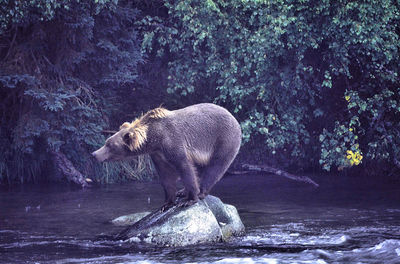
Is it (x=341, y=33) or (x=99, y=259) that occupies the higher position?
(x=341, y=33)

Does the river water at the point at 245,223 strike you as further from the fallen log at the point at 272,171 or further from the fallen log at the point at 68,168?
the fallen log at the point at 68,168

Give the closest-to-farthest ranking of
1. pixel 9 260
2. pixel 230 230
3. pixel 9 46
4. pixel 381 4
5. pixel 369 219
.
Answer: pixel 9 260, pixel 230 230, pixel 369 219, pixel 381 4, pixel 9 46

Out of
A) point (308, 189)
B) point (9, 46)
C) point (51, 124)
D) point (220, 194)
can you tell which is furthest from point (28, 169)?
A: point (308, 189)

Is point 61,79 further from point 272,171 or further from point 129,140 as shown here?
point 129,140

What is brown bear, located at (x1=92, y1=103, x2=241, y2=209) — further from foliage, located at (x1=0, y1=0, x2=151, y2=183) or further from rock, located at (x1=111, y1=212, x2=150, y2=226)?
foliage, located at (x1=0, y1=0, x2=151, y2=183)

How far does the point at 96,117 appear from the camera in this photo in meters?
14.7

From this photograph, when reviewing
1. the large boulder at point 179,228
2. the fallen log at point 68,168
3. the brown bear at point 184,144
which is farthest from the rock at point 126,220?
the fallen log at point 68,168

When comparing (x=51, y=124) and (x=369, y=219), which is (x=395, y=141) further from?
(x=51, y=124)

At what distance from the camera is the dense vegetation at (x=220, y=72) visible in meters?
13.1

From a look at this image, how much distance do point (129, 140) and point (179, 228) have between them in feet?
4.90

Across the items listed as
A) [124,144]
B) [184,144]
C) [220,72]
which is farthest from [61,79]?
[184,144]

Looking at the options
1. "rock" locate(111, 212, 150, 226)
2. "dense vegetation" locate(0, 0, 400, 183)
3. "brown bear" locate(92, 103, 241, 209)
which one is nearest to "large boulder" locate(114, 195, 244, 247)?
"brown bear" locate(92, 103, 241, 209)

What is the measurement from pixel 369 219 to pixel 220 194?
13.6ft

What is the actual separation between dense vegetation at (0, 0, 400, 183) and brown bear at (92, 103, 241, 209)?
469cm
